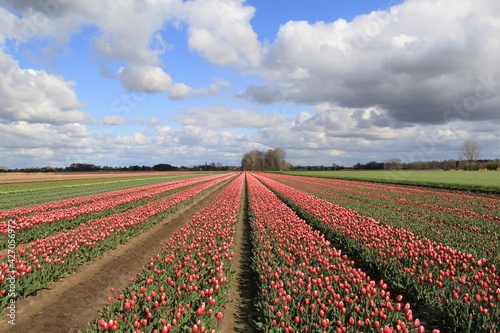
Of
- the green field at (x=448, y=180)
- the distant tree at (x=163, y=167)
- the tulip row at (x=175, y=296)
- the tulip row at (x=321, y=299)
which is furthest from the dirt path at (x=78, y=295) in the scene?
the distant tree at (x=163, y=167)

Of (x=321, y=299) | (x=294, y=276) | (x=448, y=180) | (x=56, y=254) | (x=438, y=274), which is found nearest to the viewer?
(x=321, y=299)

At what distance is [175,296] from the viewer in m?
5.84

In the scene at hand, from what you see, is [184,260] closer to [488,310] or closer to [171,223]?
[488,310]

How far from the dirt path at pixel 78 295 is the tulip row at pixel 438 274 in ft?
22.2

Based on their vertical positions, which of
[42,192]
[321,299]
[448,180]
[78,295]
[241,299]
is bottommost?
[241,299]

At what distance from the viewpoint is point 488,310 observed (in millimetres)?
5242

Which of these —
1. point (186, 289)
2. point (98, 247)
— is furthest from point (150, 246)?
point (186, 289)

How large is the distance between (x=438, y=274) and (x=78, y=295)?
8425mm

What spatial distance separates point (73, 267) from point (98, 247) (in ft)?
5.39

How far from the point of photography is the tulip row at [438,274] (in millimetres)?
5320

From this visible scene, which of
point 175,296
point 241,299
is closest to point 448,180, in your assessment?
point 241,299

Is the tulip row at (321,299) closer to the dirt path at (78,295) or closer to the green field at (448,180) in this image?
the dirt path at (78,295)

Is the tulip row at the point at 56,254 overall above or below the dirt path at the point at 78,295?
above

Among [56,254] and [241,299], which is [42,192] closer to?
[56,254]
